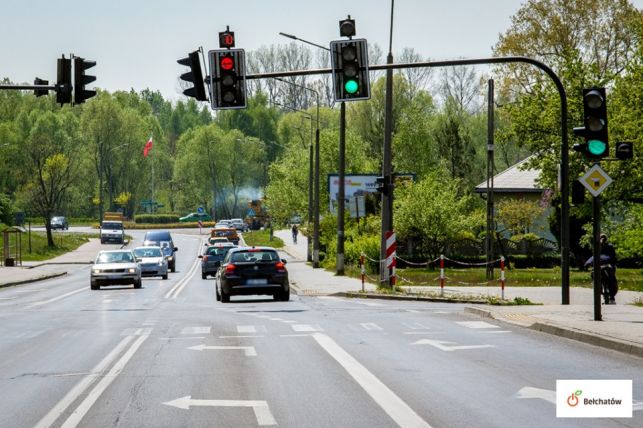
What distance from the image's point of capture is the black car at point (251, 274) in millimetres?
31281

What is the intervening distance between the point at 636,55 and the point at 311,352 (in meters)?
31.8

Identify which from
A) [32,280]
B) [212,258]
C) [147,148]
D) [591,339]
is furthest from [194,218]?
[591,339]

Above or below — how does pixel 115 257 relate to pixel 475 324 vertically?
above

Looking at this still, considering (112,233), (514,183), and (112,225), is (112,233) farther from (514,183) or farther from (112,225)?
(514,183)

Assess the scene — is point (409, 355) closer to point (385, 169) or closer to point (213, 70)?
point (213, 70)

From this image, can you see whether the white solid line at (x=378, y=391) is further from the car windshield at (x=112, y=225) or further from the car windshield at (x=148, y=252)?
the car windshield at (x=112, y=225)

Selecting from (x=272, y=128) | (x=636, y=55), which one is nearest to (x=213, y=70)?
(x=636, y=55)

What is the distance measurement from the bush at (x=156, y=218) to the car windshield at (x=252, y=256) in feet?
341

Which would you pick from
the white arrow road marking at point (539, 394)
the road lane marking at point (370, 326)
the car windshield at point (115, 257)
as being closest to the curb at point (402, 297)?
the road lane marking at point (370, 326)

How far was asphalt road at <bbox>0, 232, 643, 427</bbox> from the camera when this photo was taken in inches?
404

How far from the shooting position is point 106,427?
31.7ft

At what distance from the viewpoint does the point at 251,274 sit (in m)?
31.3

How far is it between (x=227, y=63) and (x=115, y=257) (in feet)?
79.3

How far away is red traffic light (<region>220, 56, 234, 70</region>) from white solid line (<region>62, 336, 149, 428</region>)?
19.2 feet
